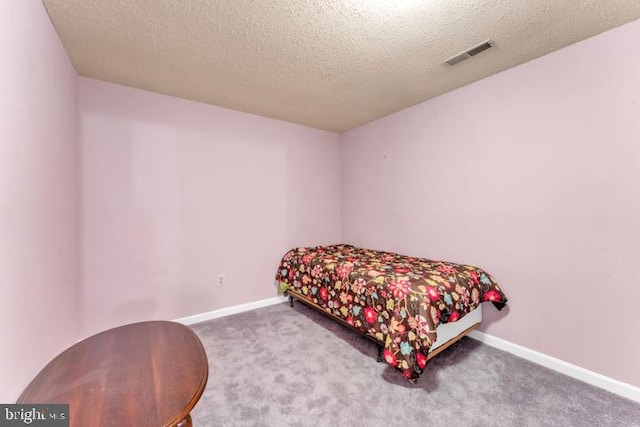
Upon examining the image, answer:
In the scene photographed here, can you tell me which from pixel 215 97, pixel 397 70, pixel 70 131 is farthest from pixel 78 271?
pixel 397 70

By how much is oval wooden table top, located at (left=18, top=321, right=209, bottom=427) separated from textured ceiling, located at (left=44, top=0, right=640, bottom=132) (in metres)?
1.76

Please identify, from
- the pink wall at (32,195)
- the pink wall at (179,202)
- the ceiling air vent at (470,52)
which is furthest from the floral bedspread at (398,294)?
the pink wall at (32,195)

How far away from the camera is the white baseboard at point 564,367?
1551mm

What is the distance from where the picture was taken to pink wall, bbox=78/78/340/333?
7.15 feet

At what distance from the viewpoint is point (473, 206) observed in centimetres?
230

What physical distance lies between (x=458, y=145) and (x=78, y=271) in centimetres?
357

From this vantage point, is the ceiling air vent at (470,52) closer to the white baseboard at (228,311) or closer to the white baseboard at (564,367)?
the white baseboard at (564,367)

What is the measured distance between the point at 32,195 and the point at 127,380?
3.38 ft

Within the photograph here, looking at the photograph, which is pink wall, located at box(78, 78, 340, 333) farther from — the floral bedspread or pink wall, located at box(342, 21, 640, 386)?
pink wall, located at box(342, 21, 640, 386)

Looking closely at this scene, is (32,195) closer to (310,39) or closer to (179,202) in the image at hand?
(179,202)

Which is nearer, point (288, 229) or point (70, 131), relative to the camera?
point (70, 131)

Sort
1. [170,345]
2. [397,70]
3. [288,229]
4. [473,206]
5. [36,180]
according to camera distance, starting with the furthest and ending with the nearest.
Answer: [288,229], [473,206], [397,70], [36,180], [170,345]

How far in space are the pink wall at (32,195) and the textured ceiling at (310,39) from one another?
330 mm

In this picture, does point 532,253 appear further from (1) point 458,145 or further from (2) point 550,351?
(1) point 458,145
